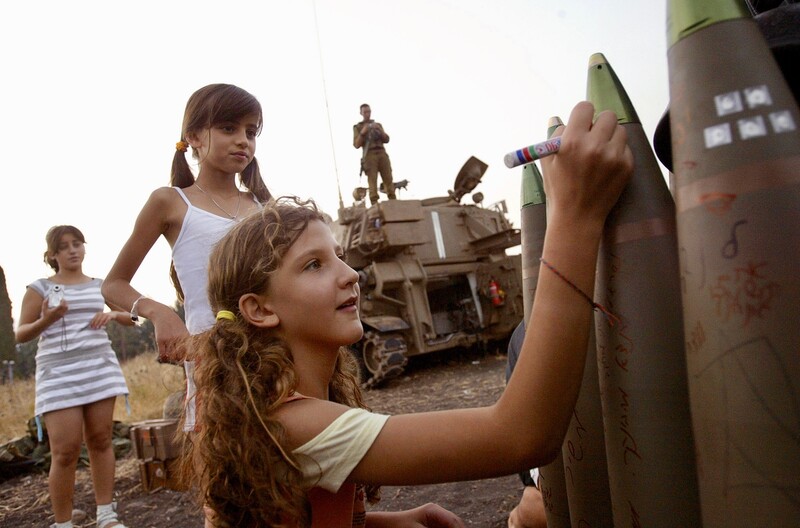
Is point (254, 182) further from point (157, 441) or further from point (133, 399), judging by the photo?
point (133, 399)

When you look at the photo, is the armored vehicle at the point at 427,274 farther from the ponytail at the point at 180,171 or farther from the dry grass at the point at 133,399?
the ponytail at the point at 180,171

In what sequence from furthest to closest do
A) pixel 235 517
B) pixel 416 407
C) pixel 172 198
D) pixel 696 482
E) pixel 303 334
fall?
pixel 416 407
pixel 172 198
pixel 303 334
pixel 235 517
pixel 696 482

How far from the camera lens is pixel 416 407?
23.3 ft

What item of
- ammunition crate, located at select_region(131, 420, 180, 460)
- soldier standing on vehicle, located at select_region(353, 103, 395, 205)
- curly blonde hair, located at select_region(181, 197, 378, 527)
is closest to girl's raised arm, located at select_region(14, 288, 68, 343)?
ammunition crate, located at select_region(131, 420, 180, 460)

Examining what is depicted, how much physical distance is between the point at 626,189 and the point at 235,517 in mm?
1023

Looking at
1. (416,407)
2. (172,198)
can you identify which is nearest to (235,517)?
(172,198)

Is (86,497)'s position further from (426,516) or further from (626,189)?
(626,189)

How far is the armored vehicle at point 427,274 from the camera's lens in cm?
942

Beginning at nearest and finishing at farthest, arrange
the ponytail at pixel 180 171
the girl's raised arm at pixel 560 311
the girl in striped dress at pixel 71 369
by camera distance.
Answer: the girl's raised arm at pixel 560 311 < the ponytail at pixel 180 171 < the girl in striped dress at pixel 71 369

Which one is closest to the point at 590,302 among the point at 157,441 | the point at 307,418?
the point at 307,418

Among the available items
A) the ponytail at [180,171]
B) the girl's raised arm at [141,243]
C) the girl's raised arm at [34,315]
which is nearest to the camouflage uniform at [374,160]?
the girl's raised arm at [34,315]

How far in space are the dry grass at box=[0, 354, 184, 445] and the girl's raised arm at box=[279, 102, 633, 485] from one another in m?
6.77

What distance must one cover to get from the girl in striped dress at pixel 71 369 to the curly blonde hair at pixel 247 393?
206cm

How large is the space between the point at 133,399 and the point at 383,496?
9.18m
